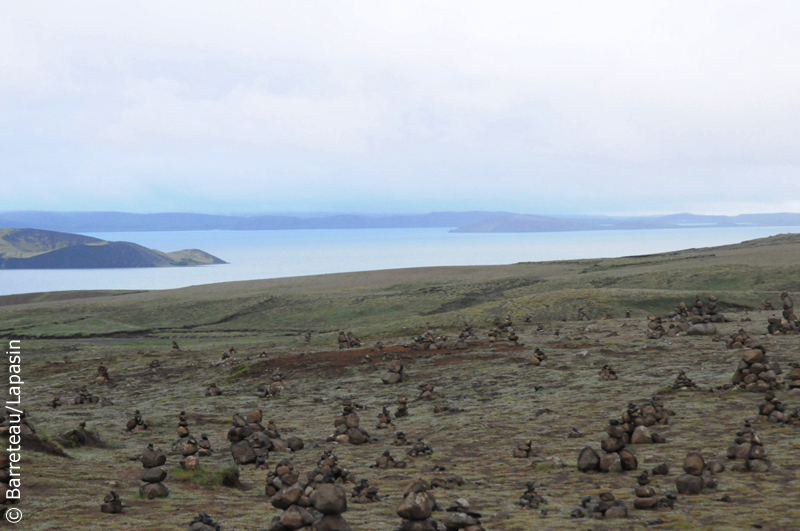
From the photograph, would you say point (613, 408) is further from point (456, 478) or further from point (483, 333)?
point (483, 333)

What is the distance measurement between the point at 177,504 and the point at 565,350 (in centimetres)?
2170

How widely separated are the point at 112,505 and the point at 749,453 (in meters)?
9.72

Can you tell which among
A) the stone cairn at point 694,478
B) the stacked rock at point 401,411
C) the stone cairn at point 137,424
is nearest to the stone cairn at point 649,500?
the stone cairn at point 694,478

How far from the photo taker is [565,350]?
90.7ft

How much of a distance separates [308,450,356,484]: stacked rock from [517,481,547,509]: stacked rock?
2.75 metres

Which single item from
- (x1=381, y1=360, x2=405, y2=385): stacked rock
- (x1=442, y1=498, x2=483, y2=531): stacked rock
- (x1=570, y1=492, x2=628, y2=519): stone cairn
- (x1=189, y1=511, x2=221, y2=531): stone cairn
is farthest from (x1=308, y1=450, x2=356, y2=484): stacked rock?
(x1=381, y1=360, x2=405, y2=385): stacked rock

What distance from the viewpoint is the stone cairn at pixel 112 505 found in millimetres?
8016

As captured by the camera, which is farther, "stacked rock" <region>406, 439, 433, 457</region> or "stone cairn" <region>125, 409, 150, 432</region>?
"stone cairn" <region>125, 409, 150, 432</region>

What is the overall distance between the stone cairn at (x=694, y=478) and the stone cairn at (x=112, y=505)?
25.3 ft

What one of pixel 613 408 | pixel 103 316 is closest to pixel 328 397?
pixel 613 408

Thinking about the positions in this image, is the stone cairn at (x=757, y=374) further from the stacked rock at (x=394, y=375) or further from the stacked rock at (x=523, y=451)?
the stacked rock at (x=394, y=375)

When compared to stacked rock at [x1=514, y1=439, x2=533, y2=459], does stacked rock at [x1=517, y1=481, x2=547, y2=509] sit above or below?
above

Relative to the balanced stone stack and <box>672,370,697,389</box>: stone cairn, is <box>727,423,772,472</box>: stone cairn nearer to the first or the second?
<box>672,370,697,389</box>: stone cairn

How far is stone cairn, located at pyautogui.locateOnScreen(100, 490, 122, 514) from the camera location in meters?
8.02
